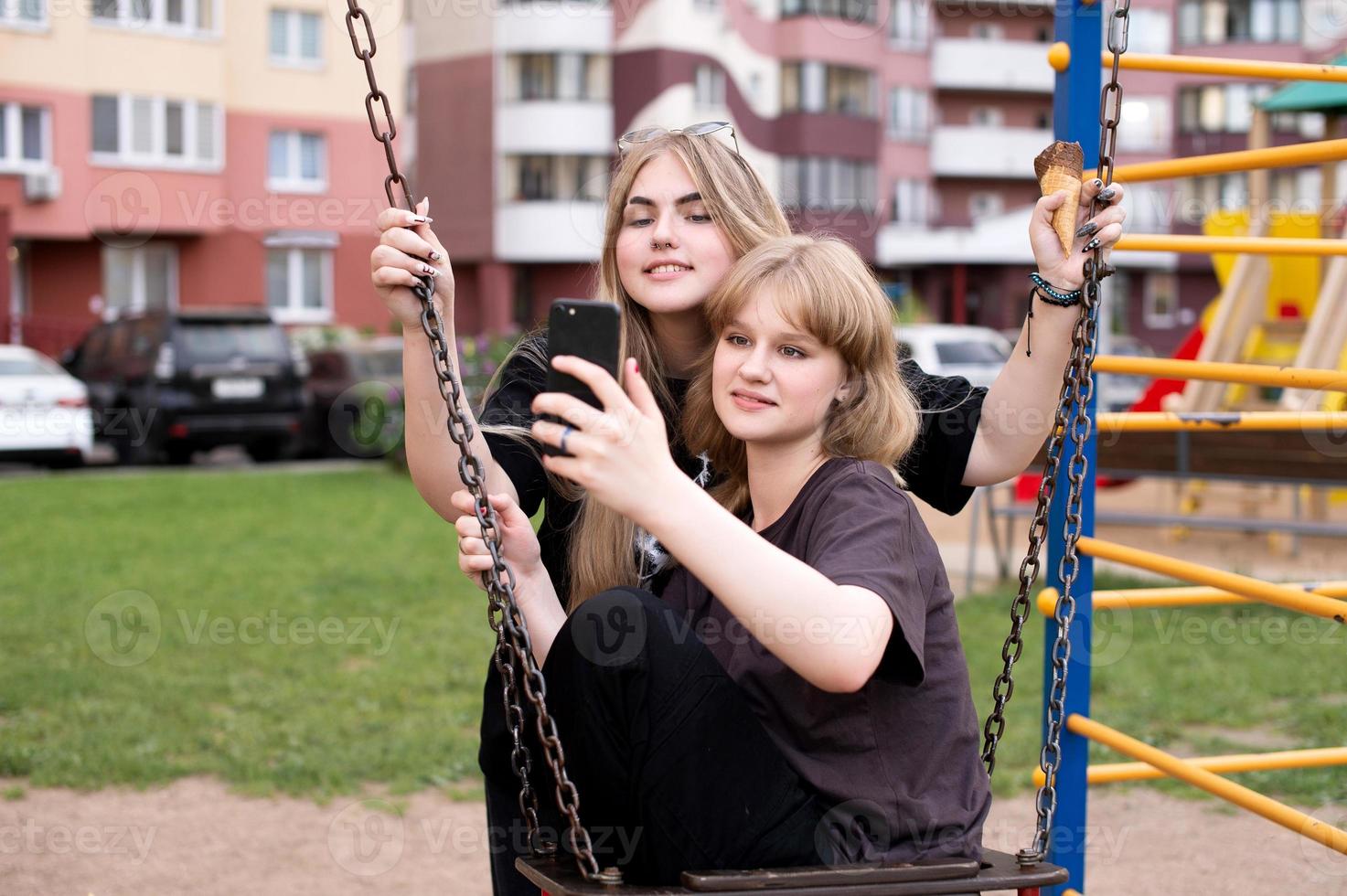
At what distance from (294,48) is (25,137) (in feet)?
17.5

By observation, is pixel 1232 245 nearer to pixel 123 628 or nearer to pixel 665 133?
pixel 665 133

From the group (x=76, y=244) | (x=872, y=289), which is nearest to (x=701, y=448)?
(x=872, y=289)

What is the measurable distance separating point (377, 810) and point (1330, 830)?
9.18 feet

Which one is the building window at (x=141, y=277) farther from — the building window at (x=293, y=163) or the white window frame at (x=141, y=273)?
the building window at (x=293, y=163)

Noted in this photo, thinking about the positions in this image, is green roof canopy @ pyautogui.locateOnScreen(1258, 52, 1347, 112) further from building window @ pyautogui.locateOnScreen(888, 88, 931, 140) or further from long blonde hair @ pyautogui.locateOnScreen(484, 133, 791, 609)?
building window @ pyautogui.locateOnScreen(888, 88, 931, 140)

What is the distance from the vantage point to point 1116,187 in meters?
2.46

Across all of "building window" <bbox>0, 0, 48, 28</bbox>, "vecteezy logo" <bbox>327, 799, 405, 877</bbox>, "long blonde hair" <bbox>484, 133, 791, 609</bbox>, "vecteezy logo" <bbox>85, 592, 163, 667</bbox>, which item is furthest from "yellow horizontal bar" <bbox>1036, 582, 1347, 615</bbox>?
"building window" <bbox>0, 0, 48, 28</bbox>

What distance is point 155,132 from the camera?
2655 cm

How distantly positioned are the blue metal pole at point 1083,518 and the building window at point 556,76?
30.4 meters

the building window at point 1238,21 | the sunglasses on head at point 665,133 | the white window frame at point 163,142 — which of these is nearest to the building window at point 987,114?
the building window at point 1238,21

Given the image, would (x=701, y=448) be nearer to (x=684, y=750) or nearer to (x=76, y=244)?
(x=684, y=750)

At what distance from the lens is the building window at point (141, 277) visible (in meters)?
26.9

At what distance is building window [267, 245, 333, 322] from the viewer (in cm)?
2878

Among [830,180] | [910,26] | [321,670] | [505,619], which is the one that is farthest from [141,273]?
[505,619]
